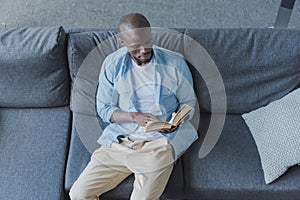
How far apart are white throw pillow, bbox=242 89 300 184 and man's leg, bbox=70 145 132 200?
0.59 m

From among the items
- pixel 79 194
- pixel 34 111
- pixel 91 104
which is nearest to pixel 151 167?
pixel 79 194

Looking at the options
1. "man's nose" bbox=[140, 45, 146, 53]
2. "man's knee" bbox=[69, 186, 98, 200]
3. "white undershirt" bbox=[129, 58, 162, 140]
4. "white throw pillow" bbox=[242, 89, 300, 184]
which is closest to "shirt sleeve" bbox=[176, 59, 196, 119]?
"white undershirt" bbox=[129, 58, 162, 140]

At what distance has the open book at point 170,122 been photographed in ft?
5.18

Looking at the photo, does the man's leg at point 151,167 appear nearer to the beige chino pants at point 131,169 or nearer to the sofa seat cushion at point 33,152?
the beige chino pants at point 131,169

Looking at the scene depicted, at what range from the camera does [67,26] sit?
262cm

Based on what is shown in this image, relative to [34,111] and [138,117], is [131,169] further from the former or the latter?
[34,111]

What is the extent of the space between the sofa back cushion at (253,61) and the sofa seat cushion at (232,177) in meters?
0.27

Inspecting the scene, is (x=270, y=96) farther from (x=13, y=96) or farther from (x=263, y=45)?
(x=13, y=96)

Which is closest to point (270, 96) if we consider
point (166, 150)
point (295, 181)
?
point (295, 181)

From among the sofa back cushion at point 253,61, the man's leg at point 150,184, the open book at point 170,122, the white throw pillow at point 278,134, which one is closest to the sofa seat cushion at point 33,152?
the man's leg at point 150,184

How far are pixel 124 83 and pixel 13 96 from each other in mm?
576

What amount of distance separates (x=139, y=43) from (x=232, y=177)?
677 mm

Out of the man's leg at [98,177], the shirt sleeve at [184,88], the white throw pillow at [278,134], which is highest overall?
the shirt sleeve at [184,88]

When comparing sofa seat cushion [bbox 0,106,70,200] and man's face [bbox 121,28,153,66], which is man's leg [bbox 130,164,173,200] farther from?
man's face [bbox 121,28,153,66]
